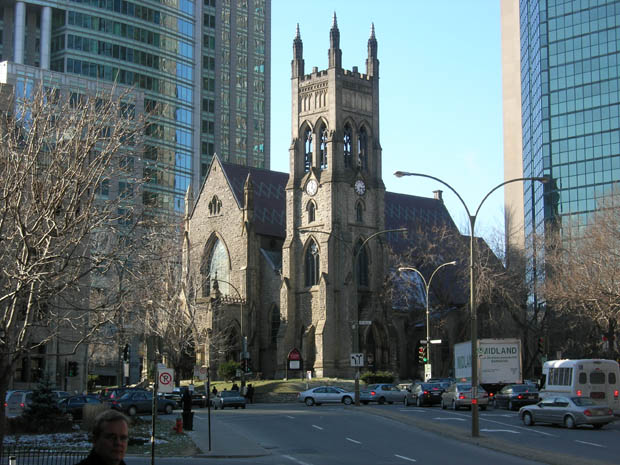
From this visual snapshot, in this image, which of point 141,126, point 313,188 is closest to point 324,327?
point 313,188

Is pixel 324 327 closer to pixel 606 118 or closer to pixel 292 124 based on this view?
pixel 292 124

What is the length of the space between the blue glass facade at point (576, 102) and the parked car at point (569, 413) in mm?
61753

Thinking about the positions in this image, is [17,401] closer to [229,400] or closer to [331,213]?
[229,400]

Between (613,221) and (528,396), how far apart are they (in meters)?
12.8

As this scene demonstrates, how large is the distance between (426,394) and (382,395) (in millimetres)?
6165

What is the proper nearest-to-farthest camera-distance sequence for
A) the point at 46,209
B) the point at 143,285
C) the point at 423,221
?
1. the point at 46,209
2. the point at 143,285
3. the point at 423,221

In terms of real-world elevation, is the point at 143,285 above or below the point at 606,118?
below

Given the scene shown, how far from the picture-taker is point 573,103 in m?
97.2

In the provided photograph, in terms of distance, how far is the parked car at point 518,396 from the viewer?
137 ft

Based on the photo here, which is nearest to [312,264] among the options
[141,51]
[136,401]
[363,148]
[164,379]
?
[363,148]

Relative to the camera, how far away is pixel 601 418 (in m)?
30.7

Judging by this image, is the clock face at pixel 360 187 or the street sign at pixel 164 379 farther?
the clock face at pixel 360 187

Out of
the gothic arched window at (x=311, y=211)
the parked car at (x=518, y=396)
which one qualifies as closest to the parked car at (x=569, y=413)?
the parked car at (x=518, y=396)

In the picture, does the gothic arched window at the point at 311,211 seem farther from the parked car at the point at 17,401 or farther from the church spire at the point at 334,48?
the parked car at the point at 17,401
